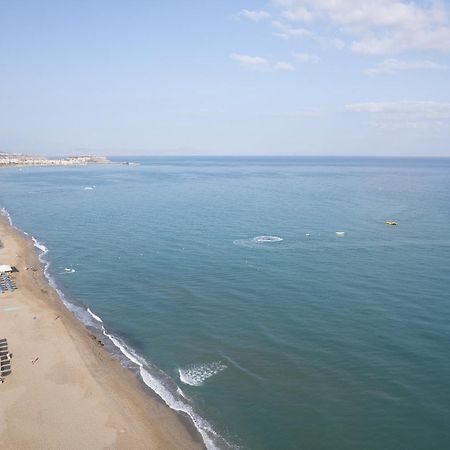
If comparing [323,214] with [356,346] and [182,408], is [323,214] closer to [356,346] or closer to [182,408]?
[356,346]

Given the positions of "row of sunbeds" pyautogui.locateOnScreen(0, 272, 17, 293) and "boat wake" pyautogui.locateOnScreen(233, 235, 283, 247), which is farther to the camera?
"boat wake" pyautogui.locateOnScreen(233, 235, 283, 247)

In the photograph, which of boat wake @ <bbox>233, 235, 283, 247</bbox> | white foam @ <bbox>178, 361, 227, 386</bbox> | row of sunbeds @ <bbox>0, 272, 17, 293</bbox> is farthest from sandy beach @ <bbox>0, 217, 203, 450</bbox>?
boat wake @ <bbox>233, 235, 283, 247</bbox>

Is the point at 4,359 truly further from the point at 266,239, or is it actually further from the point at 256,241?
the point at 266,239

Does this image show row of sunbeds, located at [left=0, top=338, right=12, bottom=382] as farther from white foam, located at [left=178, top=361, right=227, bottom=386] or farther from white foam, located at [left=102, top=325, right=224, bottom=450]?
white foam, located at [left=178, top=361, right=227, bottom=386]

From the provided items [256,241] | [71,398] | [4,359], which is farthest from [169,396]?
[256,241]

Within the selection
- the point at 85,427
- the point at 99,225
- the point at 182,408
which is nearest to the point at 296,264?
the point at 182,408

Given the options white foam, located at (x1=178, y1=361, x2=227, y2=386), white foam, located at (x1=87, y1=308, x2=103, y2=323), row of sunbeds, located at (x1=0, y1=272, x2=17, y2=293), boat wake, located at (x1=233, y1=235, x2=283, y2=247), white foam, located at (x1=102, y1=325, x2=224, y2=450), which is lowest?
white foam, located at (x1=102, y1=325, x2=224, y2=450)
